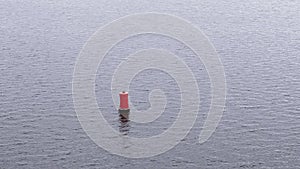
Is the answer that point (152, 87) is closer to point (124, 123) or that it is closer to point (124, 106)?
point (124, 106)

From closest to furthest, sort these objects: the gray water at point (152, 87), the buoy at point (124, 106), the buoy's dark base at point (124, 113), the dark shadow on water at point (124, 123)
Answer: the gray water at point (152, 87), the dark shadow on water at point (124, 123), the buoy's dark base at point (124, 113), the buoy at point (124, 106)

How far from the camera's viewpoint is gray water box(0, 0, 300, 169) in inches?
1113

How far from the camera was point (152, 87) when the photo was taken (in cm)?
3944

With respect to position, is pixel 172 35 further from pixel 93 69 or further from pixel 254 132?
pixel 254 132

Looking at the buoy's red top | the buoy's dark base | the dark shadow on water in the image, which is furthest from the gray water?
the buoy's red top

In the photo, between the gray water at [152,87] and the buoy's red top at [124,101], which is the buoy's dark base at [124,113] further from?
the gray water at [152,87]

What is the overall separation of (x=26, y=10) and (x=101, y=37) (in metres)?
18.7

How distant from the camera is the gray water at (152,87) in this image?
2827cm

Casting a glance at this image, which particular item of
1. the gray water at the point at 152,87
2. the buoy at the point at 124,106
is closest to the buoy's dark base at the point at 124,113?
the buoy at the point at 124,106

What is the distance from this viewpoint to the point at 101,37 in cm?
5447

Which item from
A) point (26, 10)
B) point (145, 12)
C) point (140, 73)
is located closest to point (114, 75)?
point (140, 73)

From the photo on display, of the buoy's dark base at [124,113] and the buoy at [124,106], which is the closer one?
the buoy's dark base at [124,113]

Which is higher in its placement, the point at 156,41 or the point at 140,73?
the point at 156,41

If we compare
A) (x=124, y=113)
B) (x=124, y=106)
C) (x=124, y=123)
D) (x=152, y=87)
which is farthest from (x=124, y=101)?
(x=152, y=87)
